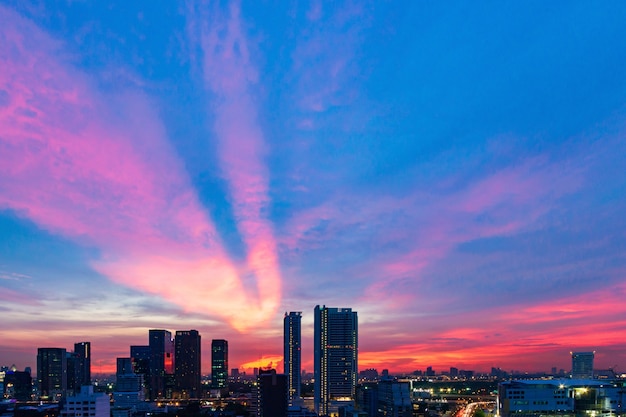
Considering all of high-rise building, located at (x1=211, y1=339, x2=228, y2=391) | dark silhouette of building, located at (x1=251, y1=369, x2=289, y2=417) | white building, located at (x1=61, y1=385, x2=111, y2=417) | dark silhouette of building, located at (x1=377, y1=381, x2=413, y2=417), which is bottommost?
high-rise building, located at (x1=211, y1=339, x2=228, y2=391)

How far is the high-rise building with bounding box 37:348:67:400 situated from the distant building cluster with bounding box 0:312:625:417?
0.67ft

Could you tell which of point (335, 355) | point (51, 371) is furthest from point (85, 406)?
point (51, 371)

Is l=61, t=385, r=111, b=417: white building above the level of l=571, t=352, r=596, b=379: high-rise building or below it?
above

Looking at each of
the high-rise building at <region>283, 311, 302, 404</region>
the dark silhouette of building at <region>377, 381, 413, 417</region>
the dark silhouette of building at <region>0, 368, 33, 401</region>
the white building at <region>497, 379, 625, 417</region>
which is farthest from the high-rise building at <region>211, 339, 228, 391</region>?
the white building at <region>497, 379, 625, 417</region>

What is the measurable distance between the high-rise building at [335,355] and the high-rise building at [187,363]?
35.5m

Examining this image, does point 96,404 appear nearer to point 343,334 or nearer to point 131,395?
point 131,395

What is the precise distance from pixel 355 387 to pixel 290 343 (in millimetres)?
21067

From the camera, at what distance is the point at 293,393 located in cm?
10781

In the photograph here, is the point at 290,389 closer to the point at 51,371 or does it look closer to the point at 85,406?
the point at 51,371

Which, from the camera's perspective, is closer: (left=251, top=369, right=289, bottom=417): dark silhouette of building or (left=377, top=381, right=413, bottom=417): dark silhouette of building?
(left=251, top=369, right=289, bottom=417): dark silhouette of building

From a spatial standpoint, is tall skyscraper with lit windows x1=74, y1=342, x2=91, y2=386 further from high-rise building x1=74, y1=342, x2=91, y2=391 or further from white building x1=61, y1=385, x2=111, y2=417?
white building x1=61, y1=385, x2=111, y2=417

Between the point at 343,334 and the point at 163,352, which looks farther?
the point at 163,352

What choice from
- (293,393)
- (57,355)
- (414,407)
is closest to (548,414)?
(414,407)

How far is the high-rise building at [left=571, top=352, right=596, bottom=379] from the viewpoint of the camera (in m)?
103
